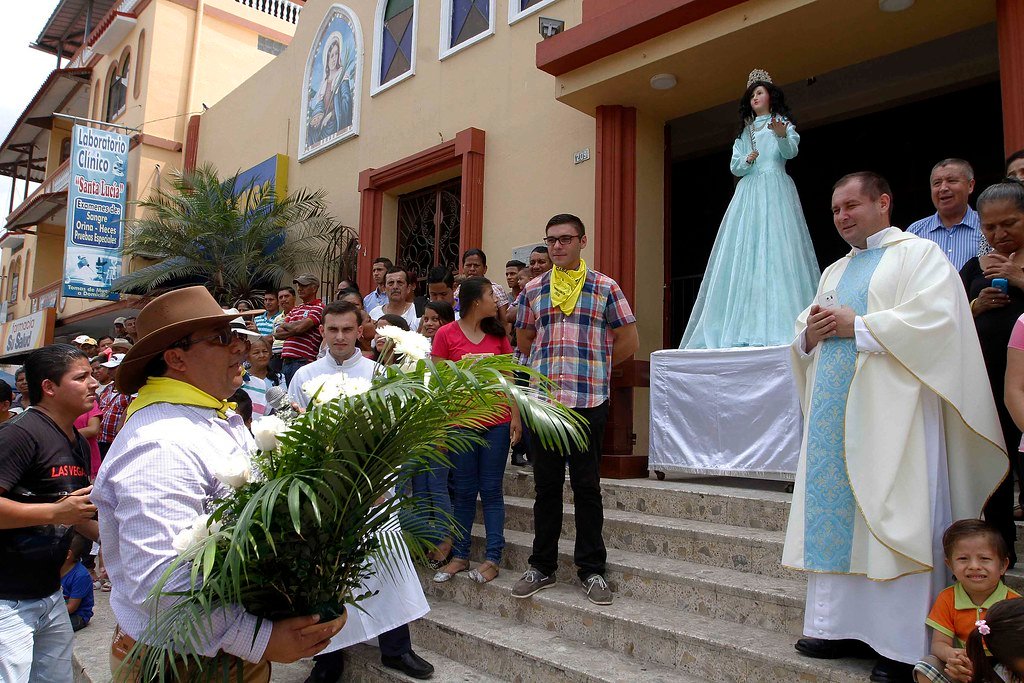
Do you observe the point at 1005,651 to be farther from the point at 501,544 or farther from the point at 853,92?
the point at 853,92

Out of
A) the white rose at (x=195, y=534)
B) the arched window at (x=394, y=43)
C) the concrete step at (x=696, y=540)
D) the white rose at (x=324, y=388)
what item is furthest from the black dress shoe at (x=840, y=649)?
the arched window at (x=394, y=43)

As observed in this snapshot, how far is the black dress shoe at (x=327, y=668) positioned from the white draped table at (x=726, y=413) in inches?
104

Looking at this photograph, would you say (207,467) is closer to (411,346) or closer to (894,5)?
(411,346)

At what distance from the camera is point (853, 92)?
303 inches

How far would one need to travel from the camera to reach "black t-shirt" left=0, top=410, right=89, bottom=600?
2875mm

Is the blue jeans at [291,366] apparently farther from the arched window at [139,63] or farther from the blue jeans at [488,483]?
the arched window at [139,63]

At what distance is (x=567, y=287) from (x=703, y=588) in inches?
67.5

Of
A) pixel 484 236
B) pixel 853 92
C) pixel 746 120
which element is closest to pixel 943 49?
pixel 853 92

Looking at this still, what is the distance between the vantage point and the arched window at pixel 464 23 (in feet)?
28.3

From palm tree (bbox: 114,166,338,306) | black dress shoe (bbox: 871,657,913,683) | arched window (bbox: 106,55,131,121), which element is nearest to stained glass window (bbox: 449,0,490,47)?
palm tree (bbox: 114,166,338,306)

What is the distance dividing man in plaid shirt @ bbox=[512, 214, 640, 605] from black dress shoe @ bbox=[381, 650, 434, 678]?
623mm

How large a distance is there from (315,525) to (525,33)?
737 cm

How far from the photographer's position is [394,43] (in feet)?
33.2

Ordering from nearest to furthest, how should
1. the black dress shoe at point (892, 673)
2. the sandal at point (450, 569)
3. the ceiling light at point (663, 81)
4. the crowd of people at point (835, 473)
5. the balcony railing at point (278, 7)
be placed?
the crowd of people at point (835, 473) → the black dress shoe at point (892, 673) → the sandal at point (450, 569) → the ceiling light at point (663, 81) → the balcony railing at point (278, 7)
